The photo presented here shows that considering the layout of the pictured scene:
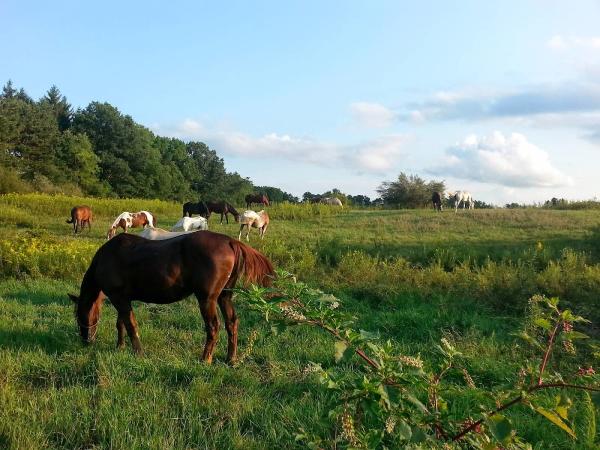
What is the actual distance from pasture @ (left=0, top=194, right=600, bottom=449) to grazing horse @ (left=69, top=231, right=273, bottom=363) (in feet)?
1.01

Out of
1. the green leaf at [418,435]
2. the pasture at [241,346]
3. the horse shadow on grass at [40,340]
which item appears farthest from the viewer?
the horse shadow on grass at [40,340]

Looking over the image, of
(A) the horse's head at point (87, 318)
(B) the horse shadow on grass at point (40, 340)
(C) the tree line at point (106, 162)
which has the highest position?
(C) the tree line at point (106, 162)

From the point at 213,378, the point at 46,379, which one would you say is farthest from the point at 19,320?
the point at 213,378

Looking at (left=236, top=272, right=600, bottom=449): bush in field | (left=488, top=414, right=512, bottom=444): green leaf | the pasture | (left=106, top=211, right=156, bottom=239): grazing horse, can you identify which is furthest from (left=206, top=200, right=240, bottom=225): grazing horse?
(left=488, top=414, right=512, bottom=444): green leaf

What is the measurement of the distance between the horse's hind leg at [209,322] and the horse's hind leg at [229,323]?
203 mm

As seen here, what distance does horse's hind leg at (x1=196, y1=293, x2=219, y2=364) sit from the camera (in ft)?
18.5

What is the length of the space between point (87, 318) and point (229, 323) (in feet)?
5.89

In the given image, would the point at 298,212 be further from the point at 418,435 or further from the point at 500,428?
the point at 500,428

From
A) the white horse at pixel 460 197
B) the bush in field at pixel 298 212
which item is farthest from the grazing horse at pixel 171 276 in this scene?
the white horse at pixel 460 197

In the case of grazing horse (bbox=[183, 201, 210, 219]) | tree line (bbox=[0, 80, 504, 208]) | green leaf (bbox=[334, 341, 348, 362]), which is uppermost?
tree line (bbox=[0, 80, 504, 208])

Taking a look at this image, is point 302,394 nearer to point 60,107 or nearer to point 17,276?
point 17,276

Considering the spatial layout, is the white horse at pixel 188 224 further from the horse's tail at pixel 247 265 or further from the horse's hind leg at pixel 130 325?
the horse's tail at pixel 247 265

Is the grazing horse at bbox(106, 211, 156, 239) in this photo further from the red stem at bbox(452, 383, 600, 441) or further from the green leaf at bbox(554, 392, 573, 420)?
the green leaf at bbox(554, 392, 573, 420)

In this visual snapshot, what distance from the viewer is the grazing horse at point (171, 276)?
5824 mm
